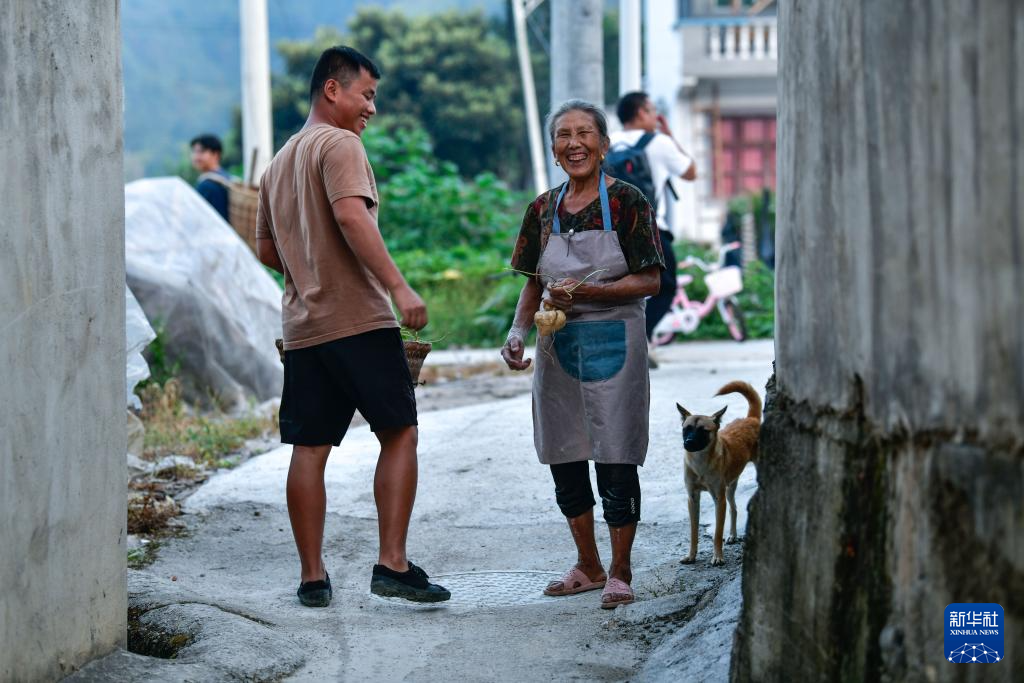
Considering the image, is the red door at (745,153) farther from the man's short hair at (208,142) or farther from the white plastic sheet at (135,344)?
the white plastic sheet at (135,344)

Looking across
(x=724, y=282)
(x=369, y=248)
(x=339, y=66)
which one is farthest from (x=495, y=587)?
(x=724, y=282)

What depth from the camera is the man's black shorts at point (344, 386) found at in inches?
177

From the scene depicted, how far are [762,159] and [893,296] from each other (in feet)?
82.9

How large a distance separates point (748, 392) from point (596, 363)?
104cm

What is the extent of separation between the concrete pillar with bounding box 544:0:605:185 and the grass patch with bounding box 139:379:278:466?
3.24 m

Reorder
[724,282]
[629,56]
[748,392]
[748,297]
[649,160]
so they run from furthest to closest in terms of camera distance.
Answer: [629,56], [748,297], [724,282], [649,160], [748,392]

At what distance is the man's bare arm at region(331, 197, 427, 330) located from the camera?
4266 mm

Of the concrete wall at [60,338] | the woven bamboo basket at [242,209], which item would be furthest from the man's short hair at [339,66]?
the woven bamboo basket at [242,209]

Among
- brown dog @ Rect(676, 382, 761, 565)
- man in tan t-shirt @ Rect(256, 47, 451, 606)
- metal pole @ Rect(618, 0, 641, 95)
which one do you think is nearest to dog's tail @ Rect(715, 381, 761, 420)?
brown dog @ Rect(676, 382, 761, 565)

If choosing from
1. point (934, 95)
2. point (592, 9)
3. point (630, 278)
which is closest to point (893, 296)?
point (934, 95)

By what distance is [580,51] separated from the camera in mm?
9953

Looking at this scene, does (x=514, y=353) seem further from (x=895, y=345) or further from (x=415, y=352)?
(x=895, y=345)

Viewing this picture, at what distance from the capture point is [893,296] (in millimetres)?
2672

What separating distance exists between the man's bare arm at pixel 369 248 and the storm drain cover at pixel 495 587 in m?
1.11
